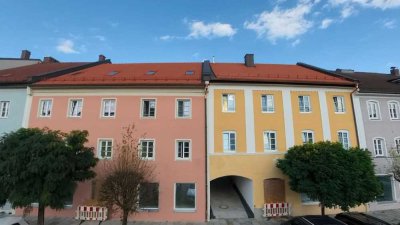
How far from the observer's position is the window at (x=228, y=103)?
63.3 ft

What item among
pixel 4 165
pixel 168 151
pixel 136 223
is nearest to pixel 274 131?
pixel 168 151

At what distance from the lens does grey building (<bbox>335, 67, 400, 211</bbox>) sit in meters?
19.7

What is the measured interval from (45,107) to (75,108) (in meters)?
2.37

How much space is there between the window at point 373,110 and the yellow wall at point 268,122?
762 cm

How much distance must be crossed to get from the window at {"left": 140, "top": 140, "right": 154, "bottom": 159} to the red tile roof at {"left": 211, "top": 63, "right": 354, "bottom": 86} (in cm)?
696

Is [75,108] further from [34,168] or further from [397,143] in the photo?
[397,143]

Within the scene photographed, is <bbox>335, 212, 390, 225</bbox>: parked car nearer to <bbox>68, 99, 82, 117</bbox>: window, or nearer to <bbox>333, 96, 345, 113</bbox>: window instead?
<bbox>333, 96, 345, 113</bbox>: window

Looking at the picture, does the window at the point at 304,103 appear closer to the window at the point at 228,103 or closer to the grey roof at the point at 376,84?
the grey roof at the point at 376,84

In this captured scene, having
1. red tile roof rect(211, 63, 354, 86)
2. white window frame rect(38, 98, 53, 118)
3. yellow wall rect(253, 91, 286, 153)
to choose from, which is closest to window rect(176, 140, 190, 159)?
yellow wall rect(253, 91, 286, 153)

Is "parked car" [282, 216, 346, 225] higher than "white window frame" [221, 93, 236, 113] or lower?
lower

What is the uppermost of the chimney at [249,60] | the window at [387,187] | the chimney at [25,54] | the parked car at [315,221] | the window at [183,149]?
the chimney at [25,54]

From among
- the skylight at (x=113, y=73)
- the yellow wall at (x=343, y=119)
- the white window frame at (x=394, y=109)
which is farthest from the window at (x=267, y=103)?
the skylight at (x=113, y=73)

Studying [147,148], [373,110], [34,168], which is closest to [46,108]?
[34,168]

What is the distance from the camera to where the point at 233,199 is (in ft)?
66.4
